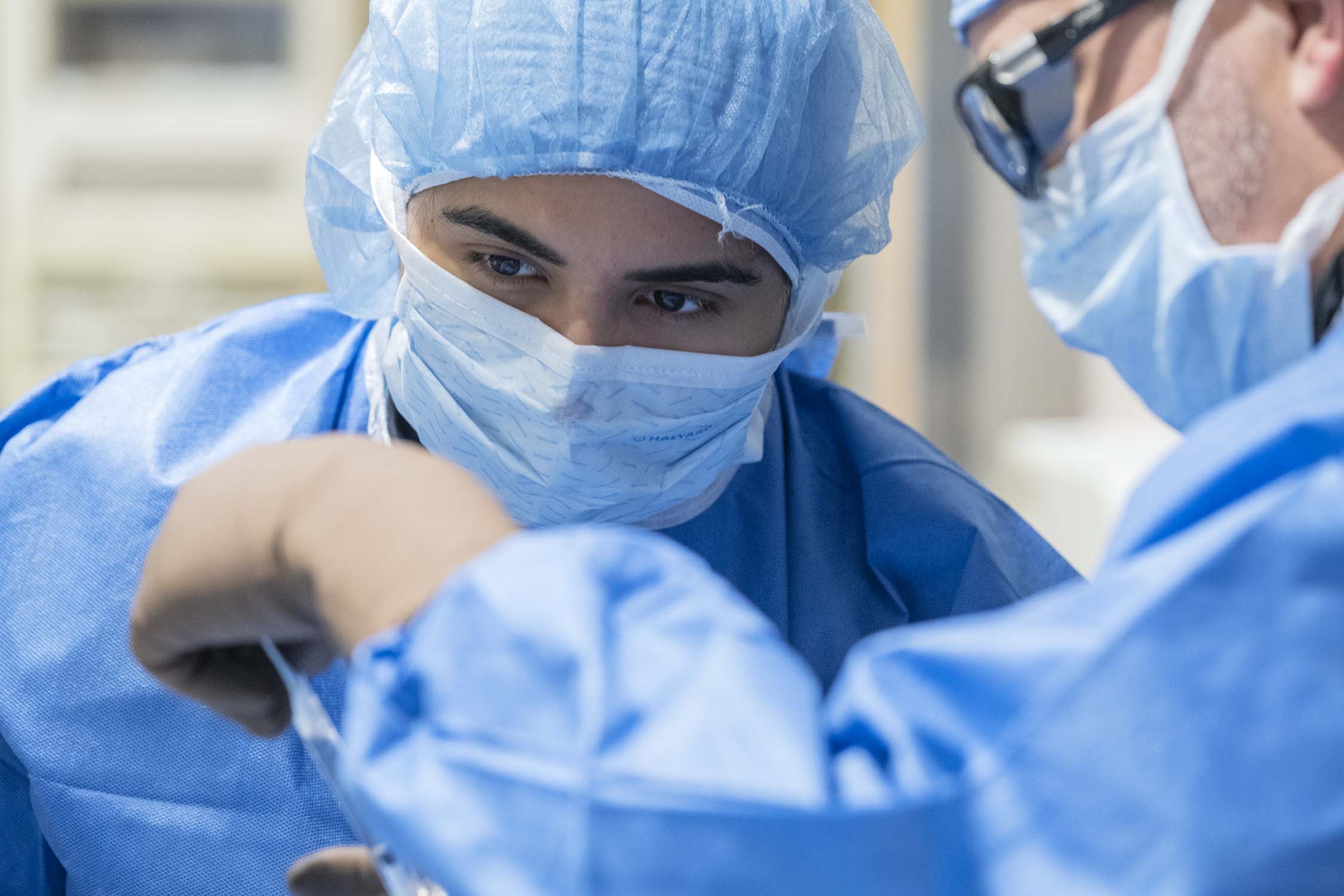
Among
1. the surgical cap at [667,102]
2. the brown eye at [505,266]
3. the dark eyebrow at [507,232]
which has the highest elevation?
the surgical cap at [667,102]

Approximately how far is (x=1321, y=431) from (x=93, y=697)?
836 millimetres

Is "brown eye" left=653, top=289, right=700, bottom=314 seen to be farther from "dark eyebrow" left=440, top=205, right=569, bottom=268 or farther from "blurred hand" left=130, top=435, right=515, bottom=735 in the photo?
"blurred hand" left=130, top=435, right=515, bottom=735

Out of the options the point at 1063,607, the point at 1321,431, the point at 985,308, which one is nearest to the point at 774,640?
the point at 1063,607

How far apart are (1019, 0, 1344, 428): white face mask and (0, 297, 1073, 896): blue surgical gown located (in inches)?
8.2

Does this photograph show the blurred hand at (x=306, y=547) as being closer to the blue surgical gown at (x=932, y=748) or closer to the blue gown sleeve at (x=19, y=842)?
the blue surgical gown at (x=932, y=748)

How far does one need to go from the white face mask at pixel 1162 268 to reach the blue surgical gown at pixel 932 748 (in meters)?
0.29

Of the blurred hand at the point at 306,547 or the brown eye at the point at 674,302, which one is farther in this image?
the brown eye at the point at 674,302

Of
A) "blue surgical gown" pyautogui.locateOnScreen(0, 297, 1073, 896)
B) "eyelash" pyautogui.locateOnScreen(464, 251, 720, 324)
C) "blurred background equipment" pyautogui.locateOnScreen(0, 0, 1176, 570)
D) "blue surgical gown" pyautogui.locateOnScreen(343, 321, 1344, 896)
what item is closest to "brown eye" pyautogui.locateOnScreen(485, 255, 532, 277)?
"eyelash" pyautogui.locateOnScreen(464, 251, 720, 324)

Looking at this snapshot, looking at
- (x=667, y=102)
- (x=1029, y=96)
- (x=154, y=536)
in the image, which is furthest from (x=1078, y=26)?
(x=154, y=536)

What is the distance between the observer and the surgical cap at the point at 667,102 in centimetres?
83

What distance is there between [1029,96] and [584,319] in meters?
0.33

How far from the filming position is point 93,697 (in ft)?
3.03

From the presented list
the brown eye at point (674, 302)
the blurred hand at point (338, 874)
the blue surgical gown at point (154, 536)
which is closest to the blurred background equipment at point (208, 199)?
the blue surgical gown at point (154, 536)

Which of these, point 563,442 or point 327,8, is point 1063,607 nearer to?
point 563,442
